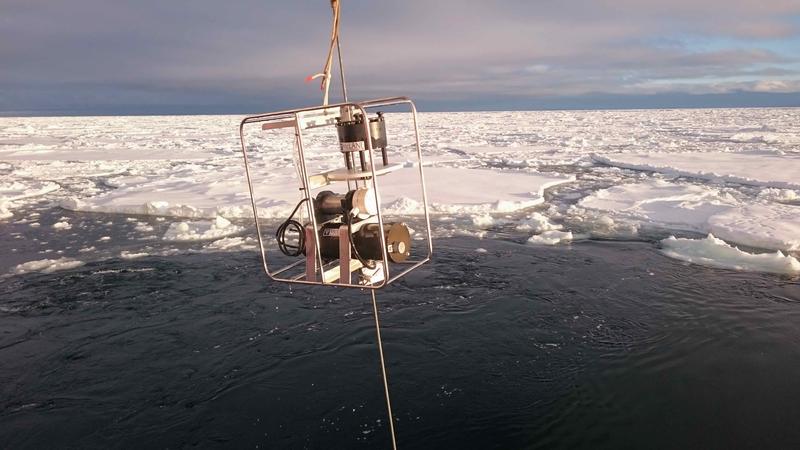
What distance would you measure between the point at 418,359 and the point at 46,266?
6858mm

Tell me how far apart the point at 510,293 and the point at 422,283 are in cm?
130

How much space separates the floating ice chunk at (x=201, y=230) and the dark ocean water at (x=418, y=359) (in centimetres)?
187

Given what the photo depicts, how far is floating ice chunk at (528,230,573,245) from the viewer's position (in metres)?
9.27

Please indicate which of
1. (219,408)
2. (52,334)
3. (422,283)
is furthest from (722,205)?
(52,334)

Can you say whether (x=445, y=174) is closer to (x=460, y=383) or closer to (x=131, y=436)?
(x=460, y=383)

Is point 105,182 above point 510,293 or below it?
above

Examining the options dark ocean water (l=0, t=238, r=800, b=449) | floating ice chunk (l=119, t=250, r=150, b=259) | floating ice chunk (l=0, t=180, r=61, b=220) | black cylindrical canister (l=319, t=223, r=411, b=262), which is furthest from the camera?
floating ice chunk (l=0, t=180, r=61, b=220)

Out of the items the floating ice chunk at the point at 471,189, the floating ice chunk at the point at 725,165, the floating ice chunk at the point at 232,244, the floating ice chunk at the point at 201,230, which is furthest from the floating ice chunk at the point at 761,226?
the floating ice chunk at the point at 201,230

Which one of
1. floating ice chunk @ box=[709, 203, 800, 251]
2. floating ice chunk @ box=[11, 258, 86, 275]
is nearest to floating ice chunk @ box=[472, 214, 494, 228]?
floating ice chunk @ box=[709, 203, 800, 251]

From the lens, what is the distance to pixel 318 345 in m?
5.89

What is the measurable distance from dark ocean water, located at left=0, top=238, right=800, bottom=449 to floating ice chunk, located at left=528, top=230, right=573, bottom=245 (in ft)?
3.71

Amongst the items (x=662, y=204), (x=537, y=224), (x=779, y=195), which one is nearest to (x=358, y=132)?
(x=537, y=224)

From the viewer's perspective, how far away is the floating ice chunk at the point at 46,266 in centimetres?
849

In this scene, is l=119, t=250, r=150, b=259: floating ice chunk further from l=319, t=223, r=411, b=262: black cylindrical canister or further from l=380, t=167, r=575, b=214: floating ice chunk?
l=319, t=223, r=411, b=262: black cylindrical canister
